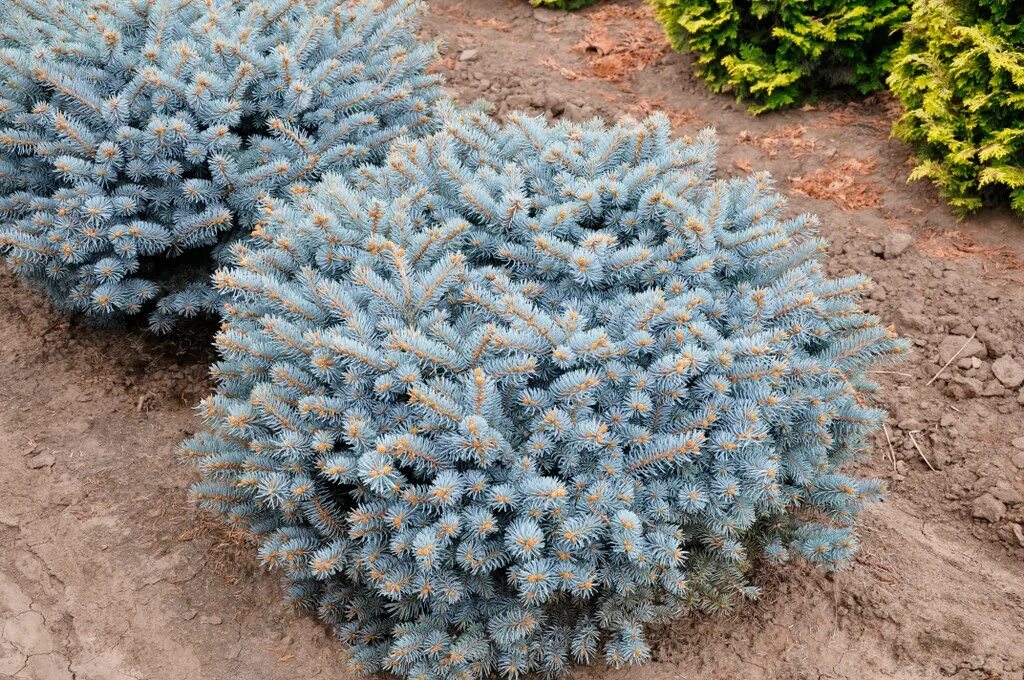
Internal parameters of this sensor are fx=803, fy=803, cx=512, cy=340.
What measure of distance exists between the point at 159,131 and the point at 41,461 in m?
1.52

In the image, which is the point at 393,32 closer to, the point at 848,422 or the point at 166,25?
the point at 166,25

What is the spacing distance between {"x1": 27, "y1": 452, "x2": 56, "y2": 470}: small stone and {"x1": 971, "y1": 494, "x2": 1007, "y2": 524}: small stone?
3.95 meters

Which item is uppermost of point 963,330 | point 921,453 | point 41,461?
point 963,330

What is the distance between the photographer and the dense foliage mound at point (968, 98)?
13.5 feet

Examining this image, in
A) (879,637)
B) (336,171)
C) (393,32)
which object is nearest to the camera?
(879,637)

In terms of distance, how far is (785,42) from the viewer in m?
5.16

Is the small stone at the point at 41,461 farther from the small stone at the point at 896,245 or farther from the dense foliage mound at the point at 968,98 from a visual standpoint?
the dense foliage mound at the point at 968,98

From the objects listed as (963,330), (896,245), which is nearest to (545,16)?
(896,245)

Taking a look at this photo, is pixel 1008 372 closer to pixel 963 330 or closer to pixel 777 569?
pixel 963 330

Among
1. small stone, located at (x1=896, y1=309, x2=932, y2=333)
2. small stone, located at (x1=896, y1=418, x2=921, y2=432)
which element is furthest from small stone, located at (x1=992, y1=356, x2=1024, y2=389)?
small stone, located at (x1=896, y1=418, x2=921, y2=432)

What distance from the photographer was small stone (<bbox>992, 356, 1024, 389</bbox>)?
372cm

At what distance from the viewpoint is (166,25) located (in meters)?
3.59

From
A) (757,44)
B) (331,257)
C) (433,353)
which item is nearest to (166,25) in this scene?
(331,257)

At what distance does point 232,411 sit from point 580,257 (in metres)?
1.20
